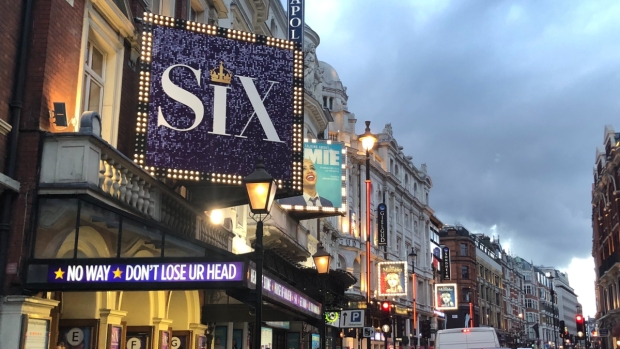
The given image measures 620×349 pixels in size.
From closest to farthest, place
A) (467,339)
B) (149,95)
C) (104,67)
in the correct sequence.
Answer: (149,95), (104,67), (467,339)

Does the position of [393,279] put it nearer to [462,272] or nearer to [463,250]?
[462,272]

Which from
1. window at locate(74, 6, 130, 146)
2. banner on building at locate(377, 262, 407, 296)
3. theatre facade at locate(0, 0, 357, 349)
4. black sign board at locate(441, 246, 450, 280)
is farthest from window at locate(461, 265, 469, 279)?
window at locate(74, 6, 130, 146)

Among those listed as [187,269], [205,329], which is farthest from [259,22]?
[187,269]

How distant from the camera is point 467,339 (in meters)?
22.1

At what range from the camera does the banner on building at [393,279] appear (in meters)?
51.2

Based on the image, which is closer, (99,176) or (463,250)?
(99,176)

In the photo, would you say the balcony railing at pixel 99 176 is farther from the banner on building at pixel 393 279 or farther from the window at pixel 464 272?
the window at pixel 464 272

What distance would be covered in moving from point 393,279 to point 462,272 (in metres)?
51.5

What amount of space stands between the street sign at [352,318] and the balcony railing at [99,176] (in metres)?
7.84

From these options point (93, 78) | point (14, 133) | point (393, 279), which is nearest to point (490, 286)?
point (393, 279)

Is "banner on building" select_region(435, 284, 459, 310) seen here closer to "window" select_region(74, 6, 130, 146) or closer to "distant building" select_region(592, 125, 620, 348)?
"distant building" select_region(592, 125, 620, 348)

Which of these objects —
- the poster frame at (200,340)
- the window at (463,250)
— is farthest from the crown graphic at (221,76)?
the window at (463,250)

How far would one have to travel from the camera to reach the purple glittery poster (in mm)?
14438

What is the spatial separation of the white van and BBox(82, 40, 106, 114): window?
44.3ft
